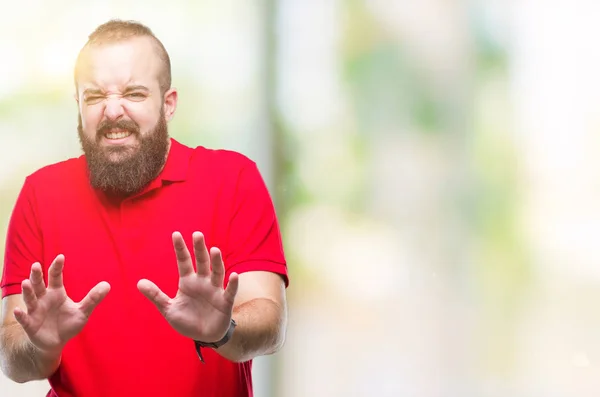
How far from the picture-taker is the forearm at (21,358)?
153cm

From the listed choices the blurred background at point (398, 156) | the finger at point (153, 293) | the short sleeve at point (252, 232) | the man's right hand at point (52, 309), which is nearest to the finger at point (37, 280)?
the man's right hand at point (52, 309)


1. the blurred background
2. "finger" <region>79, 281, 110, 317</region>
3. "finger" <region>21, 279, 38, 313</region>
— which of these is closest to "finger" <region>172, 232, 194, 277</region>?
"finger" <region>79, 281, 110, 317</region>

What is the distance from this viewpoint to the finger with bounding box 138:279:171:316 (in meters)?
1.30

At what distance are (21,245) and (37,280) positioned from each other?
394mm

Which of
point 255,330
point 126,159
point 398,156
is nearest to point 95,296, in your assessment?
point 255,330

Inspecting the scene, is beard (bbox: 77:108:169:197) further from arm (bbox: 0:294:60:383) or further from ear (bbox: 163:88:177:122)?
arm (bbox: 0:294:60:383)

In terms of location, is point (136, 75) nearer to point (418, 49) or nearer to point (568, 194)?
point (418, 49)

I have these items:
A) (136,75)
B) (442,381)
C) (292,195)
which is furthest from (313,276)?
(136,75)

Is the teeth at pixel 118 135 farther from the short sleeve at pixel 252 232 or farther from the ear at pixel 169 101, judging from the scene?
the short sleeve at pixel 252 232

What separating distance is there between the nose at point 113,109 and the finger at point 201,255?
→ 506 millimetres

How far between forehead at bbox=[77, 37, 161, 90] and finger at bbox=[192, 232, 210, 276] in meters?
0.54

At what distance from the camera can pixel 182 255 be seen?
1.30 meters

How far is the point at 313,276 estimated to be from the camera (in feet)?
8.45

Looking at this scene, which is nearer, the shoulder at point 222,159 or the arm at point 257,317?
the arm at point 257,317
